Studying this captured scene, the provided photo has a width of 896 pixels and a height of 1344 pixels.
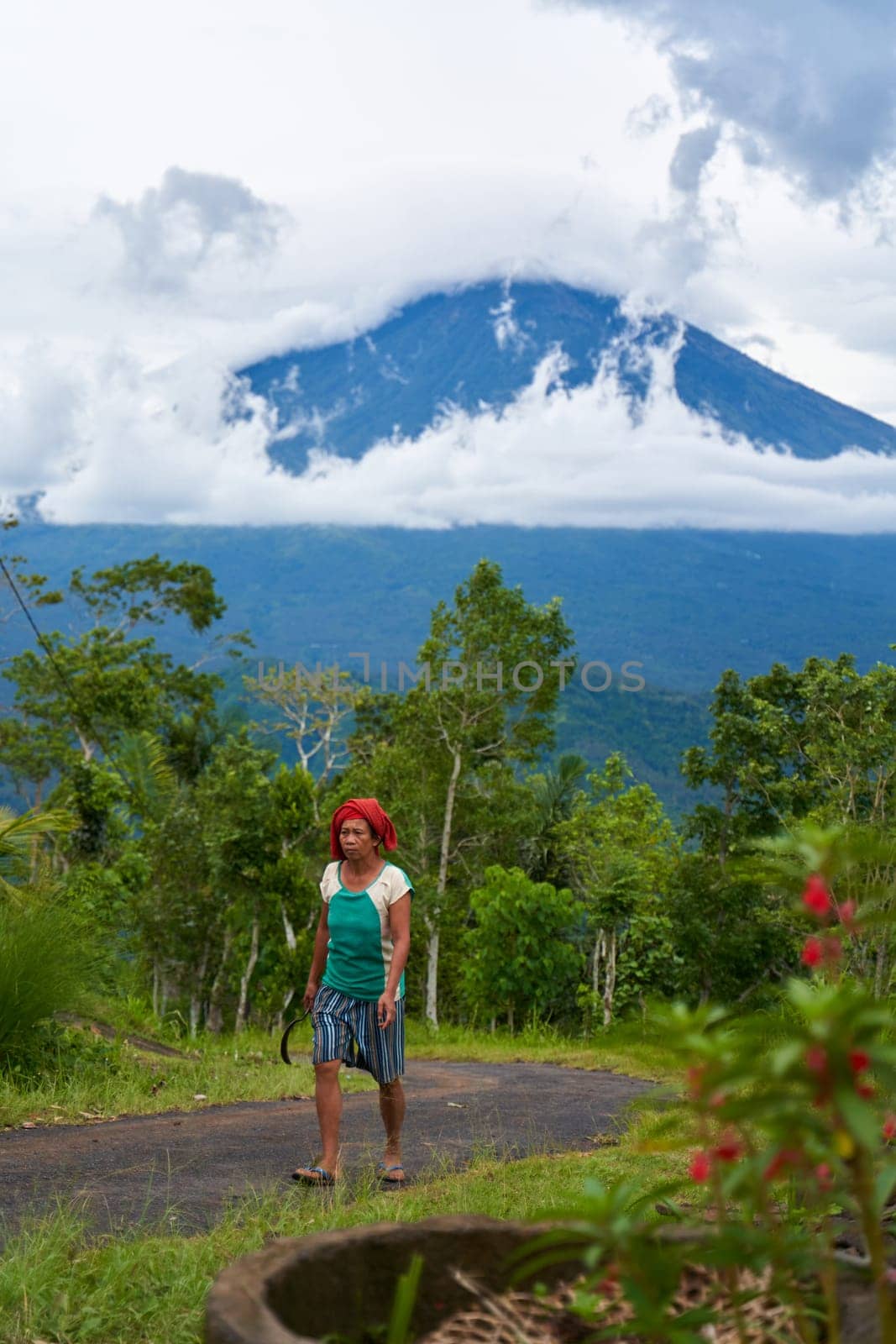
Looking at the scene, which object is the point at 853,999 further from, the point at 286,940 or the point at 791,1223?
the point at 286,940

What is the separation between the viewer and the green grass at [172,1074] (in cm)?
777

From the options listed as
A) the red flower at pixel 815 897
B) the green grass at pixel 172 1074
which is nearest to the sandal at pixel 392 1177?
the green grass at pixel 172 1074

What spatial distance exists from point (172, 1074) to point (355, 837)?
14.8 feet

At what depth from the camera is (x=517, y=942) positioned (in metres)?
20.1

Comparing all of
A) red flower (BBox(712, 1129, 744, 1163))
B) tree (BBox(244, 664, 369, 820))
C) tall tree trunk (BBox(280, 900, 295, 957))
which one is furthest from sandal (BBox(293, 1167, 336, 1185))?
tree (BBox(244, 664, 369, 820))

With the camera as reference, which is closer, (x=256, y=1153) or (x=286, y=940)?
(x=256, y=1153)

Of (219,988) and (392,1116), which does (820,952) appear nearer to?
(392,1116)

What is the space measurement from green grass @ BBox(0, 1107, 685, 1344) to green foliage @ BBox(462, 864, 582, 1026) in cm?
1435

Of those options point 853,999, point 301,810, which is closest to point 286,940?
point 301,810

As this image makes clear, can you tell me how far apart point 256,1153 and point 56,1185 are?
1.33 meters

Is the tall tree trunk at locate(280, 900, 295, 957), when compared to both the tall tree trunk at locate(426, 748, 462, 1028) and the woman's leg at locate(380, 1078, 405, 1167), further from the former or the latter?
the woman's leg at locate(380, 1078, 405, 1167)

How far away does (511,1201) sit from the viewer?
5031 millimetres

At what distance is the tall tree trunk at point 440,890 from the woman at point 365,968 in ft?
70.2

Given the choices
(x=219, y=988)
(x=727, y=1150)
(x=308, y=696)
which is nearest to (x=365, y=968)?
(x=727, y=1150)
